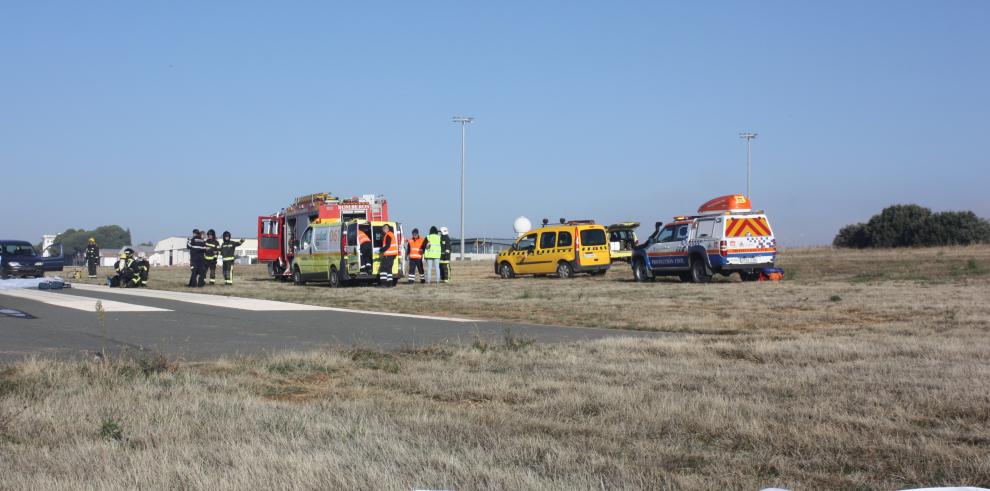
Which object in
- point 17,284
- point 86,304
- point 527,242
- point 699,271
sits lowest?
point 86,304

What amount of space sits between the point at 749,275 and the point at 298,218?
48.9 ft

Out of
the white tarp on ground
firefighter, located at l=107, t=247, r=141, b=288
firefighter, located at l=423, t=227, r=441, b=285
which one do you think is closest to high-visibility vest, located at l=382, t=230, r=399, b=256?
firefighter, located at l=423, t=227, r=441, b=285

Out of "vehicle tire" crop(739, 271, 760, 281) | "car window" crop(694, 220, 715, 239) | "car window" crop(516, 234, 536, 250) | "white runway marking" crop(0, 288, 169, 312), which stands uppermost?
"car window" crop(694, 220, 715, 239)

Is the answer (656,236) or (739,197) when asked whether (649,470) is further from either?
(656,236)

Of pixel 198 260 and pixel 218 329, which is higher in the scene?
pixel 198 260

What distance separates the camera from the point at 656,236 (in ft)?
95.1

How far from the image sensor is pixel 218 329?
13.5 meters

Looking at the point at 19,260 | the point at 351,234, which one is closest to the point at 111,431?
the point at 351,234

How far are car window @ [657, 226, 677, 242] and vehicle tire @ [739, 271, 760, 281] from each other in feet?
7.62

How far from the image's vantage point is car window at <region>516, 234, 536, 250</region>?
32938mm

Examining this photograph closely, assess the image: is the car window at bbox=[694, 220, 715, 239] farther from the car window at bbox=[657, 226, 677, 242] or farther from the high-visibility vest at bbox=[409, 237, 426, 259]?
the high-visibility vest at bbox=[409, 237, 426, 259]

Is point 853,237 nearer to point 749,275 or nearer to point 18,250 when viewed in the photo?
point 749,275

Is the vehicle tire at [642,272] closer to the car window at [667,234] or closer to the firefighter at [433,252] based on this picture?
the car window at [667,234]

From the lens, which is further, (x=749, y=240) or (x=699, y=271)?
(x=699, y=271)
